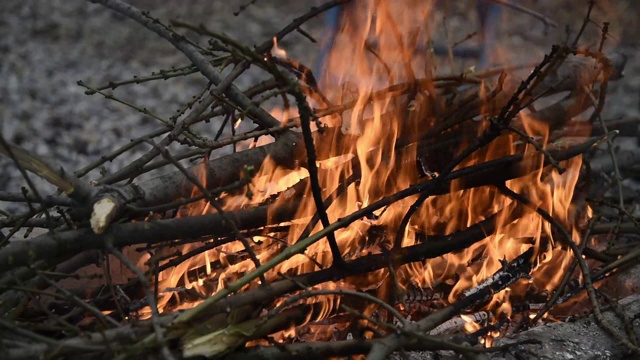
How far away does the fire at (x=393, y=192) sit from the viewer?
7.52ft

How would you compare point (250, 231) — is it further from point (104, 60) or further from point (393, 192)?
point (104, 60)

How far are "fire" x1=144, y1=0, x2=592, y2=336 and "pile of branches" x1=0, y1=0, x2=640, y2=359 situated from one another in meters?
0.03

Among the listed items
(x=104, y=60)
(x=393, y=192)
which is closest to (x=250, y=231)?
(x=393, y=192)

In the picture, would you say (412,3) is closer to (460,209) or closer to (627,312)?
(460,209)

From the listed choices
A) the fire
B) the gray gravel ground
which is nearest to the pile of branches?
the fire

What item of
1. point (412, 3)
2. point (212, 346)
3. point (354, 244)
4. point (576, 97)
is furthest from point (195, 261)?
point (576, 97)

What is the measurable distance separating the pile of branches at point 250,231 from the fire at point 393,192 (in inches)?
1.4

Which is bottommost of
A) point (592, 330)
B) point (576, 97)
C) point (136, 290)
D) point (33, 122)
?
point (592, 330)

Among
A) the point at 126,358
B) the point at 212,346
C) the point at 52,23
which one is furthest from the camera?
the point at 52,23

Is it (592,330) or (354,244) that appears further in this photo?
(354,244)

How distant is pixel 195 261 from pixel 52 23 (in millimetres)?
5818

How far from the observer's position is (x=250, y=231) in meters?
2.24

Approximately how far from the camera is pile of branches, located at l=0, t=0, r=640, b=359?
1.66 meters

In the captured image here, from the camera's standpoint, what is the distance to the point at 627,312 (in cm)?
214
